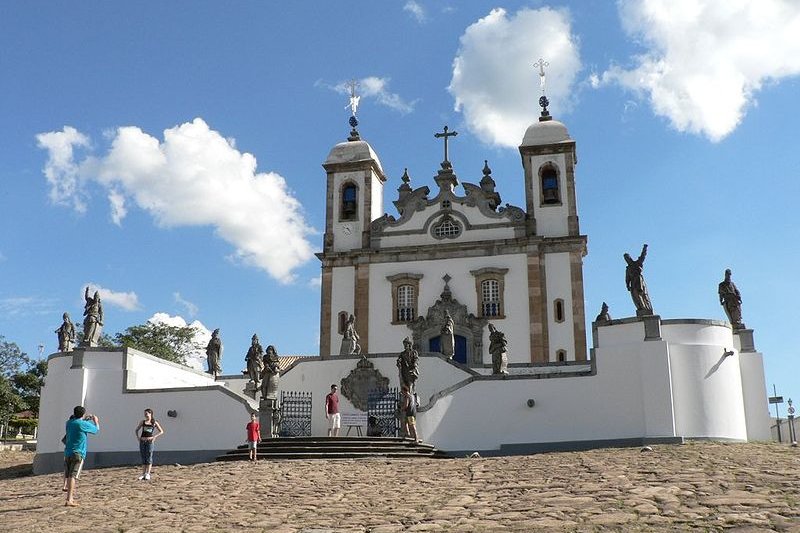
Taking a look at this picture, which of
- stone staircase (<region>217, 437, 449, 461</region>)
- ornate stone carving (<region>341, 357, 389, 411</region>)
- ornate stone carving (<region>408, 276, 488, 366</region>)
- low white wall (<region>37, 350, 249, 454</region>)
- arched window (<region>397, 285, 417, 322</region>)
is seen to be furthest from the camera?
arched window (<region>397, 285, 417, 322</region>)

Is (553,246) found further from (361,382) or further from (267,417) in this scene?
(267,417)

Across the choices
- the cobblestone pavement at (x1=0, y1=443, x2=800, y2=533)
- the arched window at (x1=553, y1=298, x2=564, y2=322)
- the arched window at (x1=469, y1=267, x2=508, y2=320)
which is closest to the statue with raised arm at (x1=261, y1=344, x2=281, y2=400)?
the cobblestone pavement at (x1=0, y1=443, x2=800, y2=533)

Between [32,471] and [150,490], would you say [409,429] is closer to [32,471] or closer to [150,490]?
[150,490]

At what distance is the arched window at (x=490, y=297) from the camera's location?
3203cm

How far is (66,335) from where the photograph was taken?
2325 centimetres

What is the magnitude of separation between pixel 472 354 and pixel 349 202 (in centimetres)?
894

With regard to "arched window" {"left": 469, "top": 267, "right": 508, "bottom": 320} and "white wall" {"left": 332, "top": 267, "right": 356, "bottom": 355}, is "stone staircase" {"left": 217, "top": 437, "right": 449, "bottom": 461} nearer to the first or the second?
"arched window" {"left": 469, "top": 267, "right": 508, "bottom": 320}

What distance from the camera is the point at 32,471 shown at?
22.2 metres

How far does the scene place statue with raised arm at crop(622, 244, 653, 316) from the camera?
20938 millimetres

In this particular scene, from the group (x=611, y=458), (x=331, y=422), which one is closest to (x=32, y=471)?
(x=331, y=422)

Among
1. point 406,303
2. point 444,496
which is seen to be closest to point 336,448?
point 444,496

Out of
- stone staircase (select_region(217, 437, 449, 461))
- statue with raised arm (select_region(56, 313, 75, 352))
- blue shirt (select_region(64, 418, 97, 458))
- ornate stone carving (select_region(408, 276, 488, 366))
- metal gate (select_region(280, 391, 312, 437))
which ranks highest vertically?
ornate stone carving (select_region(408, 276, 488, 366))

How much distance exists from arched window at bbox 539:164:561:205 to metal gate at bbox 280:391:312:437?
50.9 ft

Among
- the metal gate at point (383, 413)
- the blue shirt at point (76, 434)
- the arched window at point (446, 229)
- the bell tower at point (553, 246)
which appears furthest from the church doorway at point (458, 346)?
the blue shirt at point (76, 434)
